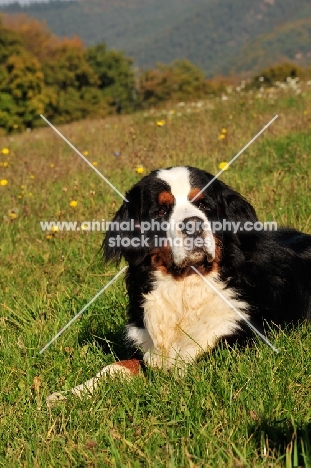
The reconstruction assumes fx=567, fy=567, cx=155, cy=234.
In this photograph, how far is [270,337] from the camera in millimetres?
3166

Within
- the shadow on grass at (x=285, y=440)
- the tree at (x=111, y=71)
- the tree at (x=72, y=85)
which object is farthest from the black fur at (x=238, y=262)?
the tree at (x=111, y=71)

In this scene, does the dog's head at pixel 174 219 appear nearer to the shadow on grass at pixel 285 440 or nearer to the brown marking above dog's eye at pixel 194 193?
the brown marking above dog's eye at pixel 194 193

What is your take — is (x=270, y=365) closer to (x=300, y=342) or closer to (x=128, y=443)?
(x=300, y=342)

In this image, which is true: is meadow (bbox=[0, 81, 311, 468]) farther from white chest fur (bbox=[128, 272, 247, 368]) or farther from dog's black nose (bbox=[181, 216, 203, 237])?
dog's black nose (bbox=[181, 216, 203, 237])

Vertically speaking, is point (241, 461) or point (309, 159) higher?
point (309, 159)

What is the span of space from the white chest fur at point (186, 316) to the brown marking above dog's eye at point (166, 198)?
408 millimetres

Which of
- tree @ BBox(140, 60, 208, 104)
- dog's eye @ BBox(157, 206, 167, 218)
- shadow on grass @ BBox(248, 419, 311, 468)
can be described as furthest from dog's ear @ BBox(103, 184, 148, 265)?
tree @ BBox(140, 60, 208, 104)

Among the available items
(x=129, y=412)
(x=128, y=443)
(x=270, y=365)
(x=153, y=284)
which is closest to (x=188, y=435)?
(x=128, y=443)

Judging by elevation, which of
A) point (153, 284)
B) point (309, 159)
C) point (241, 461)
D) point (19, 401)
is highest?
point (309, 159)

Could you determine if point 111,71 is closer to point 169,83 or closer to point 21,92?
point 169,83

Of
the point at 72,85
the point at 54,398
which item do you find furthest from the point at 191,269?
the point at 72,85

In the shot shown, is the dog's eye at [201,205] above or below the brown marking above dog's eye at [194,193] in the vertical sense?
below

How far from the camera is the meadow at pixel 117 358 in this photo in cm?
219

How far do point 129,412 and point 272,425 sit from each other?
0.71 meters
